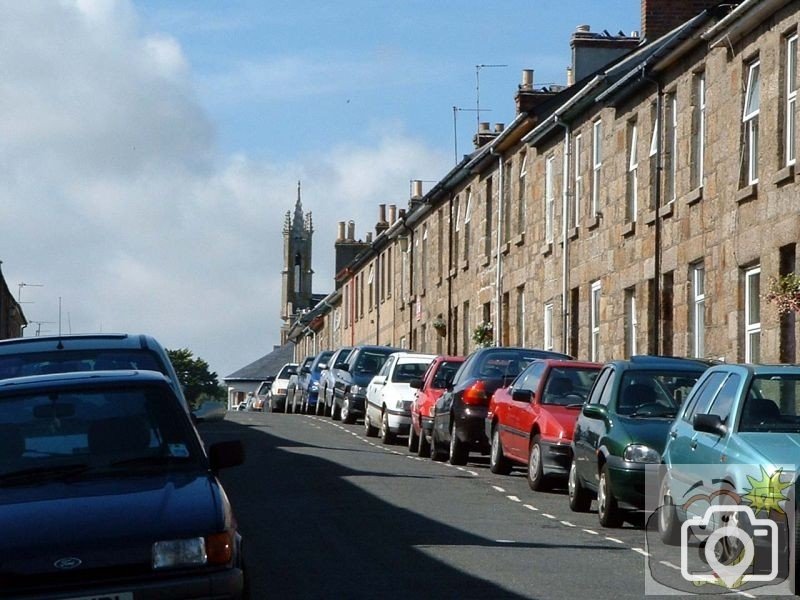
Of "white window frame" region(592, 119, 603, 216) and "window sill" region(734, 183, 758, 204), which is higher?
"white window frame" region(592, 119, 603, 216)

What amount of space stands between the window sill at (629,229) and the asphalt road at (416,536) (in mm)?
A: 8713

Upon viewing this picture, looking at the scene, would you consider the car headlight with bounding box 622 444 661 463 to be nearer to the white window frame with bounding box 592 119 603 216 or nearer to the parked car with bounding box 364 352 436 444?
the parked car with bounding box 364 352 436 444

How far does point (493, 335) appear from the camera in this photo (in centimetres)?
4409

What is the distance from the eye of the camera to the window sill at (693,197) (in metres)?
28.1

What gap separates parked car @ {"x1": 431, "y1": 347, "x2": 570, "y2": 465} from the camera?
24.5m

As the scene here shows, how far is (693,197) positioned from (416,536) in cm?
1494

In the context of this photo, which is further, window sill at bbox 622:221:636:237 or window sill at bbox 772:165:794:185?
window sill at bbox 622:221:636:237

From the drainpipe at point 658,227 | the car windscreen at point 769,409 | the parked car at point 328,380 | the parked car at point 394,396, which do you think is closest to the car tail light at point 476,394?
the parked car at point 394,396

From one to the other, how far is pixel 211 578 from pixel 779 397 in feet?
22.2

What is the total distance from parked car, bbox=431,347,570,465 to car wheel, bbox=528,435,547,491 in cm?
408

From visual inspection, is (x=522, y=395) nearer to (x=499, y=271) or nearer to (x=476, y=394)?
(x=476, y=394)

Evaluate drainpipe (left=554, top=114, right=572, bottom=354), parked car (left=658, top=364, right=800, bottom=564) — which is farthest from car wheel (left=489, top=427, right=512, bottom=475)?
drainpipe (left=554, top=114, right=572, bottom=354)

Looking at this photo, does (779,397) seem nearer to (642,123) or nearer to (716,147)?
(716,147)

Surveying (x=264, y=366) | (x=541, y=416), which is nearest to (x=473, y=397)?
(x=541, y=416)
